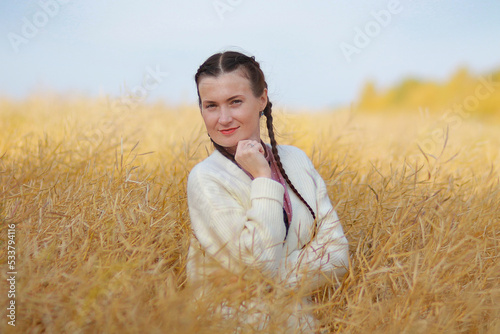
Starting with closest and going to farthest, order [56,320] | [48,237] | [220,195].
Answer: [56,320]
[220,195]
[48,237]

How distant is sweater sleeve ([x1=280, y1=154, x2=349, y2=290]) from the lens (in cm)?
198

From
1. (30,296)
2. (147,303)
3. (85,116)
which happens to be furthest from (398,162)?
(85,116)

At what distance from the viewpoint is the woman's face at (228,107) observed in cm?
216

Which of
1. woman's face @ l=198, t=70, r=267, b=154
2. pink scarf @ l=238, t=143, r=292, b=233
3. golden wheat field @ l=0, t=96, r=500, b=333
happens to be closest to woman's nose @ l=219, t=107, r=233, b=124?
woman's face @ l=198, t=70, r=267, b=154

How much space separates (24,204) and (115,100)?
1726 mm

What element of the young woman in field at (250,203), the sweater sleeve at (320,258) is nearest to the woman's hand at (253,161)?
the young woman in field at (250,203)

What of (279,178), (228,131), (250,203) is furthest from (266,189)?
(228,131)

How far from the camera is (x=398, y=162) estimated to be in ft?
13.5

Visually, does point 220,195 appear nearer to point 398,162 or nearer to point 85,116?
point 398,162

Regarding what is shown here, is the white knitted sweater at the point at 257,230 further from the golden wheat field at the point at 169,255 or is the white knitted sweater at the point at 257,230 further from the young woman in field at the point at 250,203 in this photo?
the golden wheat field at the point at 169,255

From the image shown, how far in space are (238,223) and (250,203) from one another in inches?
6.0

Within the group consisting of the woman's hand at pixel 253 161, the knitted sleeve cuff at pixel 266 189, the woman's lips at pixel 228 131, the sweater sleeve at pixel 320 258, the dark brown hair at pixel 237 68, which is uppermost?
the dark brown hair at pixel 237 68

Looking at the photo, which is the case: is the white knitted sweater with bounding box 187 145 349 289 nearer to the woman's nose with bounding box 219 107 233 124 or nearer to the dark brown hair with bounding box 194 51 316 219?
the dark brown hair with bounding box 194 51 316 219

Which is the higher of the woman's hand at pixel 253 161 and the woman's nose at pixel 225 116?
the woman's nose at pixel 225 116
